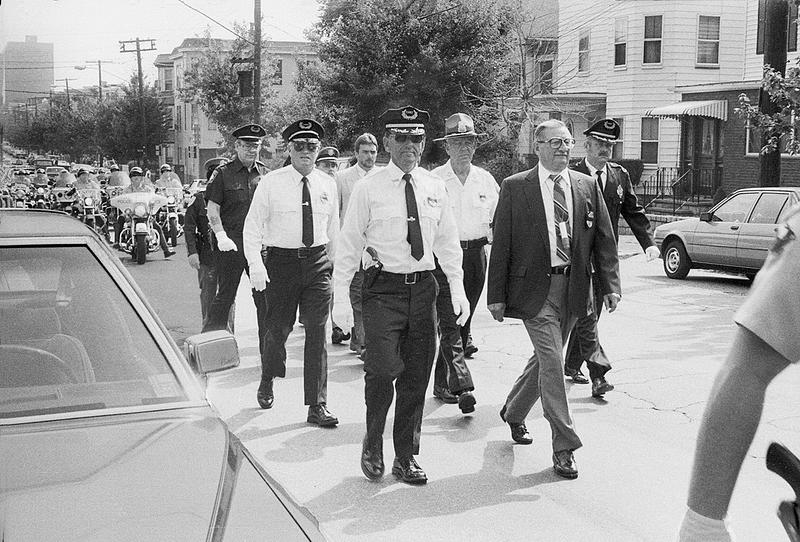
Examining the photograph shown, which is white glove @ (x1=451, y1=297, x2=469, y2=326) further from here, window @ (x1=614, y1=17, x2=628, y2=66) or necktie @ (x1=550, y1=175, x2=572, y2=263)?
window @ (x1=614, y1=17, x2=628, y2=66)

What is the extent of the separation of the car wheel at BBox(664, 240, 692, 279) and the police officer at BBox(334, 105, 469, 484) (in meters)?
11.3

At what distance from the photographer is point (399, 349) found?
19.3 feet

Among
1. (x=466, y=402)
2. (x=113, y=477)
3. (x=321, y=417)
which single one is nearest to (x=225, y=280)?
(x=321, y=417)

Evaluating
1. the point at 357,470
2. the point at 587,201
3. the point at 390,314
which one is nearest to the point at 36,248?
the point at 390,314

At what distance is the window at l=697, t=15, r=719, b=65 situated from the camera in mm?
33000

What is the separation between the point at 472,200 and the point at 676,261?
353 inches

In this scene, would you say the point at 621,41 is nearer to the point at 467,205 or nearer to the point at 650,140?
the point at 650,140

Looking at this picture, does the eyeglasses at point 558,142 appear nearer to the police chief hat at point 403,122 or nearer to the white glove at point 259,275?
the police chief hat at point 403,122

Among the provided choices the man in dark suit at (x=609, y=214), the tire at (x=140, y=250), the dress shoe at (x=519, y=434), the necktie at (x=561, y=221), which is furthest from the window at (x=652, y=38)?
the dress shoe at (x=519, y=434)

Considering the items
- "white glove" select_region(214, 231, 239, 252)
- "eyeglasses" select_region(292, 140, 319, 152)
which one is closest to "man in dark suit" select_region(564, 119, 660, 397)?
"eyeglasses" select_region(292, 140, 319, 152)

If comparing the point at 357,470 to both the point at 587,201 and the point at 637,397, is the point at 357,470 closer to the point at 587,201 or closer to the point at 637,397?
the point at 587,201

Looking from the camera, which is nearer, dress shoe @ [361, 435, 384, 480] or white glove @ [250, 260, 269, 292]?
dress shoe @ [361, 435, 384, 480]

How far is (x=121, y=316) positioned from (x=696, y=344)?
25.8 ft

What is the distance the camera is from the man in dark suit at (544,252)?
20.0 feet
